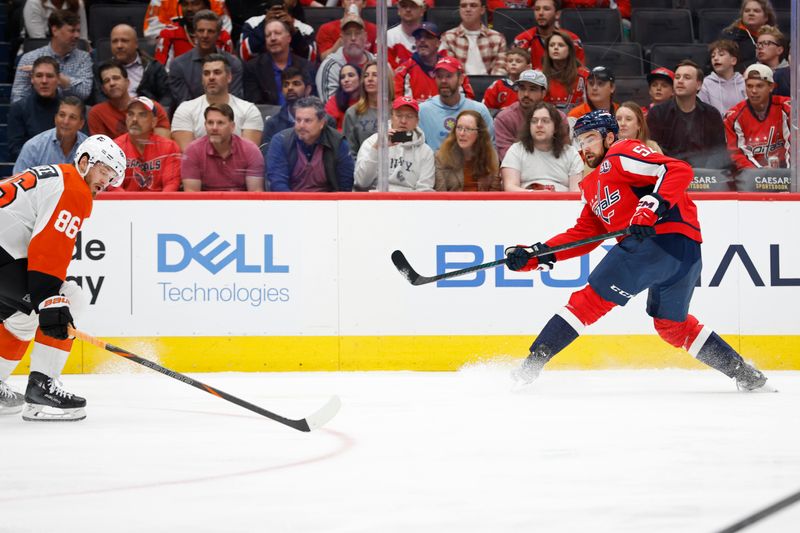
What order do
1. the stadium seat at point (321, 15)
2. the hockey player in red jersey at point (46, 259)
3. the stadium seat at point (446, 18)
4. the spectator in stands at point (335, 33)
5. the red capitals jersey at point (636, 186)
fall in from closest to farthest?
the hockey player in red jersey at point (46, 259) < the red capitals jersey at point (636, 186) < the spectator in stands at point (335, 33) < the stadium seat at point (321, 15) < the stadium seat at point (446, 18)

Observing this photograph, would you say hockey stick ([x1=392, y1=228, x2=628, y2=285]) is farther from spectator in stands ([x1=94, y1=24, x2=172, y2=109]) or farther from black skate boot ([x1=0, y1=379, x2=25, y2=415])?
black skate boot ([x1=0, y1=379, x2=25, y2=415])

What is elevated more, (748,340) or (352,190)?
(352,190)

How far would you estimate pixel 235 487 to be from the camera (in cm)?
296

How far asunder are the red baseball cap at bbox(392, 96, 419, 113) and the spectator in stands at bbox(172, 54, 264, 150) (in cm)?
67

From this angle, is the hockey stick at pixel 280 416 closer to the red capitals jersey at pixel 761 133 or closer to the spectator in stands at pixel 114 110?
the spectator in stands at pixel 114 110

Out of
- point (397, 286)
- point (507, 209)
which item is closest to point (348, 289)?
point (397, 286)

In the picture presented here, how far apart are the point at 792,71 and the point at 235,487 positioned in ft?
13.4

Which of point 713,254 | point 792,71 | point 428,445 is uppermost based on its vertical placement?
point 792,71

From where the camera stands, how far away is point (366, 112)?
238 inches

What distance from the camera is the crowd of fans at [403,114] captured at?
5.96m

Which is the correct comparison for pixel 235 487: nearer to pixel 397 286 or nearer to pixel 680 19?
pixel 397 286

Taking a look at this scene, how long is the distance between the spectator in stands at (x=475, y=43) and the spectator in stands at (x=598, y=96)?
49 cm

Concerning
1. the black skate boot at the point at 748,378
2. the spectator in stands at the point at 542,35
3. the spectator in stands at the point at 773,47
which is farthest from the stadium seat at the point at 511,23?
the black skate boot at the point at 748,378

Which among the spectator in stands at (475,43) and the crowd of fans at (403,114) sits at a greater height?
the spectator in stands at (475,43)
